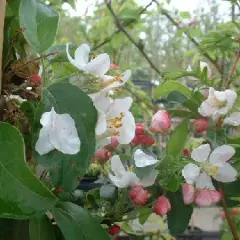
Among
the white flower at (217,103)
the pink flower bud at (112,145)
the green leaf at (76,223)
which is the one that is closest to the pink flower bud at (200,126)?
the white flower at (217,103)

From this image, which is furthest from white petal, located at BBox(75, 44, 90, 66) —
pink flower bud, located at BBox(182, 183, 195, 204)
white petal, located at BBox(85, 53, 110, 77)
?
pink flower bud, located at BBox(182, 183, 195, 204)

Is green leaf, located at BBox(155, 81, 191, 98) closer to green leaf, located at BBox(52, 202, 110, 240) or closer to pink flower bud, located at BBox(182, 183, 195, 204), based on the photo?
pink flower bud, located at BBox(182, 183, 195, 204)

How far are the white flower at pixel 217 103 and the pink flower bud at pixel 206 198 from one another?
0.37 feet

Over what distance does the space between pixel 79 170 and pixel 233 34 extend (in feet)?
2.70

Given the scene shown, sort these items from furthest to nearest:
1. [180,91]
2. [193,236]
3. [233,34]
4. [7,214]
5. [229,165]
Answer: [193,236]
[233,34]
[180,91]
[229,165]
[7,214]

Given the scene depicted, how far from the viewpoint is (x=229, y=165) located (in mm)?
674

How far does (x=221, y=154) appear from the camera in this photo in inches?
26.4

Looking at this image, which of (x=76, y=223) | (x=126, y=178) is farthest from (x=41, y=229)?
(x=126, y=178)

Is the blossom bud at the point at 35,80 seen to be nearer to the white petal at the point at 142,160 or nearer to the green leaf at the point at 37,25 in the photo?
the green leaf at the point at 37,25

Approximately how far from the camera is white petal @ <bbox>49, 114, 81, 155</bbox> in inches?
Result: 18.8

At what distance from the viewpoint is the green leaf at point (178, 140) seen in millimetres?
726

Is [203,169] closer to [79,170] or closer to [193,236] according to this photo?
[79,170]

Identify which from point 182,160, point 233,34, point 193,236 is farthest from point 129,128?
point 193,236

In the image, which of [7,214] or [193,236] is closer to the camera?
[7,214]
